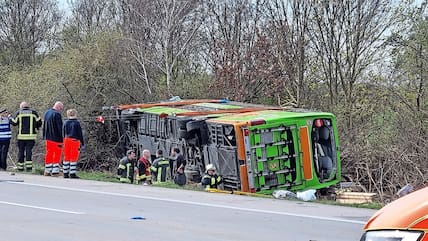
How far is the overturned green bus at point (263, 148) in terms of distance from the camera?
1666 cm

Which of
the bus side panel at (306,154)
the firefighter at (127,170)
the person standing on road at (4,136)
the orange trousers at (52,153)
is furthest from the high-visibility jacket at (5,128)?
the bus side panel at (306,154)

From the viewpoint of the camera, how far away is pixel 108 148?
24.8 meters

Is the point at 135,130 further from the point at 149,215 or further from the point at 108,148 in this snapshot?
the point at 149,215

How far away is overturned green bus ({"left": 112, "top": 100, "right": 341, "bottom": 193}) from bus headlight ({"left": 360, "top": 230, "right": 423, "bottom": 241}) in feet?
41.6

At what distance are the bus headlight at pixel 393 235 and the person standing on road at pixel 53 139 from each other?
51.7ft

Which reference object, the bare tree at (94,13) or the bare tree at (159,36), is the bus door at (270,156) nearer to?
the bare tree at (159,36)

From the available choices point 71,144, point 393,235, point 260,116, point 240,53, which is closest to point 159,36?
point 240,53

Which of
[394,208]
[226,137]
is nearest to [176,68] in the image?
[226,137]

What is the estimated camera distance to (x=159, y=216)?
451 inches

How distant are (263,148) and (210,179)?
4.25ft

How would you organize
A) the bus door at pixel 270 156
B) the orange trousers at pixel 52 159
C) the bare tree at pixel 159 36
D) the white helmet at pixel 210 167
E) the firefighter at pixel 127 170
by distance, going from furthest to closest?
the bare tree at pixel 159 36 → the orange trousers at pixel 52 159 → the firefighter at pixel 127 170 → the white helmet at pixel 210 167 → the bus door at pixel 270 156

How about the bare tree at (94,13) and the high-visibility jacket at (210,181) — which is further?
the bare tree at (94,13)

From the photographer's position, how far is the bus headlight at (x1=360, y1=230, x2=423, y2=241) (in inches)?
142

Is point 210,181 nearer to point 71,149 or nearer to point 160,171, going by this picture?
point 160,171
